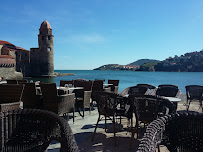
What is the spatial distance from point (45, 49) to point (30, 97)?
3869cm

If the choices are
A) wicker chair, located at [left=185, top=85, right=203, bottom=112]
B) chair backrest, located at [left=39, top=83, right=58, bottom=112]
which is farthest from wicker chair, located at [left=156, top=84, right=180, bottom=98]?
chair backrest, located at [left=39, top=83, right=58, bottom=112]

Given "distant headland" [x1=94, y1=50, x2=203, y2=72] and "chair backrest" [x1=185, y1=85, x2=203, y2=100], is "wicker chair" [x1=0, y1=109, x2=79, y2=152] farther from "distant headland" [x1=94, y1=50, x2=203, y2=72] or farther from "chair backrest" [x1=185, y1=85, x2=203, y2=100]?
"distant headland" [x1=94, y1=50, x2=203, y2=72]

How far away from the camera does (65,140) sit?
1.05m

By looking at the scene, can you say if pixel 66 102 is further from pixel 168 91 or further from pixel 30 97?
pixel 168 91

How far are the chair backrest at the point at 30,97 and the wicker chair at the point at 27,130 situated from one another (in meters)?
2.42

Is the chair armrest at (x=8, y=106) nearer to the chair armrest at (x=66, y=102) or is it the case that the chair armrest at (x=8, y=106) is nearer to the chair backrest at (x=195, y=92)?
the chair armrest at (x=66, y=102)

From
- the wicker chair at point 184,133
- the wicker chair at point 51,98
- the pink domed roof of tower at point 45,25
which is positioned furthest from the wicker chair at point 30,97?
the pink domed roof of tower at point 45,25

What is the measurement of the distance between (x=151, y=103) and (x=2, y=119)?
6.04ft

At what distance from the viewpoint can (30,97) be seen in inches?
152

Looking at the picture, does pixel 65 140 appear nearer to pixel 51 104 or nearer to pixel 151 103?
pixel 151 103

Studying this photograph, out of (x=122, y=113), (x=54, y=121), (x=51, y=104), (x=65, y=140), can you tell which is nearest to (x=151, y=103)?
(x=122, y=113)

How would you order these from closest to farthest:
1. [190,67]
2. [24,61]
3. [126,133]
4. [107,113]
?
[107,113]
[126,133]
[24,61]
[190,67]

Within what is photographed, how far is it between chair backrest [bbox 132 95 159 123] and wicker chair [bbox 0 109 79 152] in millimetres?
1407

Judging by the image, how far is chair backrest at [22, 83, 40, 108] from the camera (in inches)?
151
